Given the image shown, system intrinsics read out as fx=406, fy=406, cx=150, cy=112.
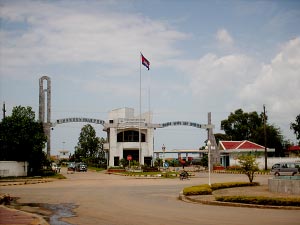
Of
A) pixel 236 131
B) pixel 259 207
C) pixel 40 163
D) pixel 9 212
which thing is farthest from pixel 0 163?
pixel 236 131

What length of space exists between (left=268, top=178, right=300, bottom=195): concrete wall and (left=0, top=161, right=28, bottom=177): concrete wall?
32.1 metres

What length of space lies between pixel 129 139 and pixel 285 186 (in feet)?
172

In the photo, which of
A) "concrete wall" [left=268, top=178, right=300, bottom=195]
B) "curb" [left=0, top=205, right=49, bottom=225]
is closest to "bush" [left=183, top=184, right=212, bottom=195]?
"concrete wall" [left=268, top=178, right=300, bottom=195]

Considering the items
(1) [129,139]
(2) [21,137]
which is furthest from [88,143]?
(2) [21,137]

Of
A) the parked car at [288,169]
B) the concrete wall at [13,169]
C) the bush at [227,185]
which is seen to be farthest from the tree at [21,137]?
the parked car at [288,169]

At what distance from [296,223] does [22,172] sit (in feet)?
134

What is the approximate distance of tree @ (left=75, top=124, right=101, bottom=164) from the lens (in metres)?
93.7

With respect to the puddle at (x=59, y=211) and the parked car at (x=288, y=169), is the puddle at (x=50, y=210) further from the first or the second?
the parked car at (x=288, y=169)

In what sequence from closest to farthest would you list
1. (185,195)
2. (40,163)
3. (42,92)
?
(185,195) < (40,163) < (42,92)

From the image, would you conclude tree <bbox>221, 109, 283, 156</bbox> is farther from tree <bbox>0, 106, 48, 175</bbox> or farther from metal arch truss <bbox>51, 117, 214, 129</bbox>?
tree <bbox>0, 106, 48, 175</bbox>

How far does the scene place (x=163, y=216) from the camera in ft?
49.5

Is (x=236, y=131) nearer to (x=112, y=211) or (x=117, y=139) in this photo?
(x=117, y=139)

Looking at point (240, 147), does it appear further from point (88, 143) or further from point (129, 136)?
point (88, 143)

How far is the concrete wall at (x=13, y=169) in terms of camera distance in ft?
153
